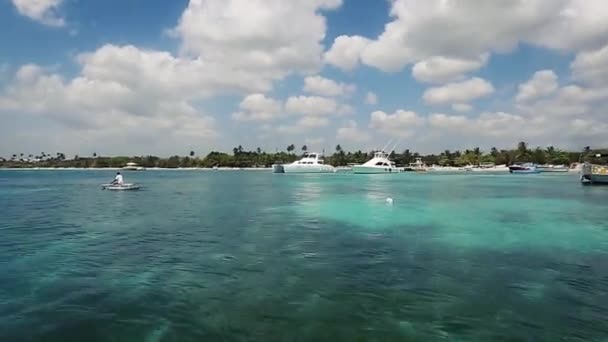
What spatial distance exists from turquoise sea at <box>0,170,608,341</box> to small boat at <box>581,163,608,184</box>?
2141 inches

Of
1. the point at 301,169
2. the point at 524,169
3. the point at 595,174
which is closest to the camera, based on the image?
the point at 595,174

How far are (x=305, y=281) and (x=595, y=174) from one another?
78525 mm

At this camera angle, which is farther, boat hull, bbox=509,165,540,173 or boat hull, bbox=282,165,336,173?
boat hull, bbox=282,165,336,173

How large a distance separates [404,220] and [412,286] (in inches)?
664

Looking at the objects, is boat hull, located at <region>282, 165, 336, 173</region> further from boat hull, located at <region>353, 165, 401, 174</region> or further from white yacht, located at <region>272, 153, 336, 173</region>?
boat hull, located at <region>353, 165, 401, 174</region>

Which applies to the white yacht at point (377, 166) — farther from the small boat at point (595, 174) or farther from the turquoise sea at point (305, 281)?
the turquoise sea at point (305, 281)

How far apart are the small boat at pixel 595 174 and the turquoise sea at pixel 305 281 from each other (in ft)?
178

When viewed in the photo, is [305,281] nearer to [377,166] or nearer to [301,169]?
[377,166]

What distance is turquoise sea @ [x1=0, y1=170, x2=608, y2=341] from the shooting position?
10500 millimetres

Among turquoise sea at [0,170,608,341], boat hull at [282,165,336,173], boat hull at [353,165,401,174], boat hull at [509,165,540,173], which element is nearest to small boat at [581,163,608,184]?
turquoise sea at [0,170,608,341]

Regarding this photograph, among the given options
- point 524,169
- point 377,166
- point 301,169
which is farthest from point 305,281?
point 524,169

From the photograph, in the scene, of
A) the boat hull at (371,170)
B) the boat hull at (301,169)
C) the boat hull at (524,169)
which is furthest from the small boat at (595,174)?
the boat hull at (301,169)

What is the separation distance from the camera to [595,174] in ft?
240

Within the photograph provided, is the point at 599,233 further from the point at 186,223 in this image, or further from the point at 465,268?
the point at 186,223
